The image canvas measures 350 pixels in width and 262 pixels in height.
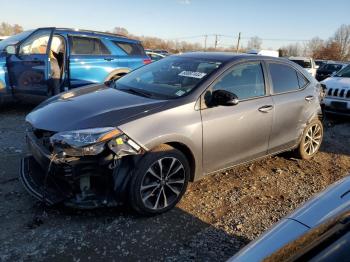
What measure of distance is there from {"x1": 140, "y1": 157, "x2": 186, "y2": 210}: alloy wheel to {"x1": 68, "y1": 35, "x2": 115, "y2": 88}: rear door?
4.31m

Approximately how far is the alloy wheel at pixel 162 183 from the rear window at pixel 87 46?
4611 mm

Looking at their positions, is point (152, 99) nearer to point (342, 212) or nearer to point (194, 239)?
point (194, 239)

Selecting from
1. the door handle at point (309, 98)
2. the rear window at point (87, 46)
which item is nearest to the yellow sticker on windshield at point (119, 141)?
the door handle at point (309, 98)

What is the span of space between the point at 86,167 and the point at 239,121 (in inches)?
71.7

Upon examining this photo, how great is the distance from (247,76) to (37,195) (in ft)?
8.89

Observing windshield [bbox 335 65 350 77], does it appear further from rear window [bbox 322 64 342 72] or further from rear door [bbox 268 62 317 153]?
rear window [bbox 322 64 342 72]

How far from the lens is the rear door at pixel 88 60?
7.06 metres

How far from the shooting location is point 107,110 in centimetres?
335

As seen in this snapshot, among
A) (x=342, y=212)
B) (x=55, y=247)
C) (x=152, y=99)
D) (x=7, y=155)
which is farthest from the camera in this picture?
(x=7, y=155)

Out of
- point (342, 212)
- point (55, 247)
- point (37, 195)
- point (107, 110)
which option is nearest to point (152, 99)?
point (107, 110)

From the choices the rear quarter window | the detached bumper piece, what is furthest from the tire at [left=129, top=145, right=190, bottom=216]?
the rear quarter window

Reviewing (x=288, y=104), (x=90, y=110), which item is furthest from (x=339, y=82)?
(x=90, y=110)

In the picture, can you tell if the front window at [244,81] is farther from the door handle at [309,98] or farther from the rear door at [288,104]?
the door handle at [309,98]

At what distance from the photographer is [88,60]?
7262 mm
